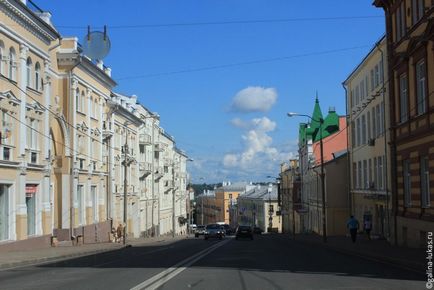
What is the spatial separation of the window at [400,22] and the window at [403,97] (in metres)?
2.08

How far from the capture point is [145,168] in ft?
225

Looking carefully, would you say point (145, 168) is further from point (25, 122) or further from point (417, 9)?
point (417, 9)

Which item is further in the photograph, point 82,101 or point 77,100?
point 82,101

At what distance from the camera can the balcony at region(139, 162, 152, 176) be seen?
6688 cm

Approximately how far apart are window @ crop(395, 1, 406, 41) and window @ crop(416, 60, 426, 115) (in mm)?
2753

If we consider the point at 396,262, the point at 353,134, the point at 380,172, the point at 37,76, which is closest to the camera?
Result: the point at 396,262

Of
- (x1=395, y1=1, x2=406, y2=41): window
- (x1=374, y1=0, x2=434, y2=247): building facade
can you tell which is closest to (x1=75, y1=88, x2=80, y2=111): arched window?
(x1=374, y1=0, x2=434, y2=247): building facade

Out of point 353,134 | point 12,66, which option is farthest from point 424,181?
point 353,134

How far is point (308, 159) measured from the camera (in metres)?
70.4

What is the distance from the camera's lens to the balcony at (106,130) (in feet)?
161

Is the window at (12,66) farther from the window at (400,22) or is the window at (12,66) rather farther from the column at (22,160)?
the window at (400,22)

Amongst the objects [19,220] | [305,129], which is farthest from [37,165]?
[305,129]

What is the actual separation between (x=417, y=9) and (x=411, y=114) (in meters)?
4.78

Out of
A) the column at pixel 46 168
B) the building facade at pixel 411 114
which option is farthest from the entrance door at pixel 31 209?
the building facade at pixel 411 114
